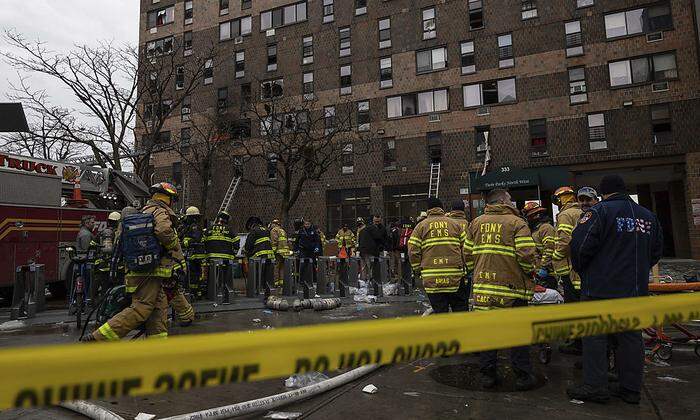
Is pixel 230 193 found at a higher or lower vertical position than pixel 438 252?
higher

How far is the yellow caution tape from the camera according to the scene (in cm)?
133

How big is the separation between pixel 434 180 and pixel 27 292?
785 inches

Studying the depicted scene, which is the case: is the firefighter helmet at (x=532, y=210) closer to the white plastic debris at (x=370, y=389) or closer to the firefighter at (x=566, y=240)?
the firefighter at (x=566, y=240)

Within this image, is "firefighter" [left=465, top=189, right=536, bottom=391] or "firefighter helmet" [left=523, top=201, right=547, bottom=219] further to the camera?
"firefighter helmet" [left=523, top=201, right=547, bottom=219]

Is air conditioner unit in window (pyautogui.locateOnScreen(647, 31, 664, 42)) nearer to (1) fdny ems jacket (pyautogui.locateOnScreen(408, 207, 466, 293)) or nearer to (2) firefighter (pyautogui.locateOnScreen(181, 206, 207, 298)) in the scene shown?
(1) fdny ems jacket (pyautogui.locateOnScreen(408, 207, 466, 293))

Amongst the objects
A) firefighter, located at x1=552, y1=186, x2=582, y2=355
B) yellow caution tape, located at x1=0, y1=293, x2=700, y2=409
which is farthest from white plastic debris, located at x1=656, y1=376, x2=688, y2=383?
yellow caution tape, located at x1=0, y1=293, x2=700, y2=409

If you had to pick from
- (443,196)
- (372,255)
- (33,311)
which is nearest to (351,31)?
(443,196)

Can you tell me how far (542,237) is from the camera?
19.6 ft

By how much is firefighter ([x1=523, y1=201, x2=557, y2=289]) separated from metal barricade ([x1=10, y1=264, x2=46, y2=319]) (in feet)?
28.9

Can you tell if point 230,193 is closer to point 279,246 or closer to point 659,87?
point 279,246

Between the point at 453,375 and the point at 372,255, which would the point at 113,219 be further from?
the point at 453,375

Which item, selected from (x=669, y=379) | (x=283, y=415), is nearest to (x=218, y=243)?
(x=283, y=415)

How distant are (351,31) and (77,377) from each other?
29.1 metres

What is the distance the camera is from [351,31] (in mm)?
27953
